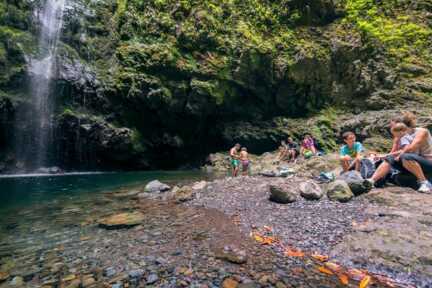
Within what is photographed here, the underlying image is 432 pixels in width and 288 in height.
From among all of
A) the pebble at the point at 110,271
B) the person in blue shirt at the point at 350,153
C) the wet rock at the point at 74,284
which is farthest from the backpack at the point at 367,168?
the wet rock at the point at 74,284

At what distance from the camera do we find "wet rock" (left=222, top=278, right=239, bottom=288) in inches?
142

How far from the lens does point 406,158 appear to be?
6.64 metres

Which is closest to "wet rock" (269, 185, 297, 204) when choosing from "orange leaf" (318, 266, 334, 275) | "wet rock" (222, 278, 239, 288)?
"orange leaf" (318, 266, 334, 275)

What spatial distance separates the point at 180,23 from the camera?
2566 centimetres

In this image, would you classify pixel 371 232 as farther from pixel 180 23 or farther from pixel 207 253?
pixel 180 23

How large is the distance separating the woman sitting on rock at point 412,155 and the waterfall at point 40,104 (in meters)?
24.0

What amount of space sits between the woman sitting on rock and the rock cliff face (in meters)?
17.5

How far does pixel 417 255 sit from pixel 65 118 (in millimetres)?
24682

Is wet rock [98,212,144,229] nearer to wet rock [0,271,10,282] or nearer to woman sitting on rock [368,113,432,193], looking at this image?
wet rock [0,271,10,282]

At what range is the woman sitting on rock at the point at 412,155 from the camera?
654 centimetres

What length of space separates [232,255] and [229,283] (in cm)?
79

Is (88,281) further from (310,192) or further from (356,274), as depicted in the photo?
(310,192)

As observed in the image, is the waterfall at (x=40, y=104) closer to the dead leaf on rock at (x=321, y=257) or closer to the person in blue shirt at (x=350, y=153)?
the person in blue shirt at (x=350, y=153)

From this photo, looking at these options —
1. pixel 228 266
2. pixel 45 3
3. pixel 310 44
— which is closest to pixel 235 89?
pixel 310 44
